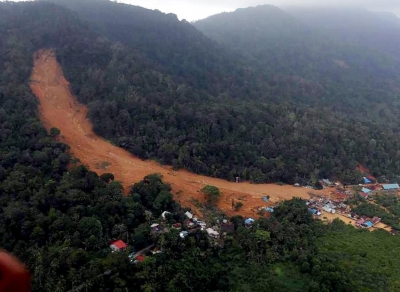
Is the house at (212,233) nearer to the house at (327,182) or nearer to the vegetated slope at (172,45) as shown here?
the house at (327,182)

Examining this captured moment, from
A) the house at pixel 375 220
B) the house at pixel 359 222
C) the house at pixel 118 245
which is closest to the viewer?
the house at pixel 118 245

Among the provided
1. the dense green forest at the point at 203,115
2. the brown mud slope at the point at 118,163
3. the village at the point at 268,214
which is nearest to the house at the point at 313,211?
the village at the point at 268,214

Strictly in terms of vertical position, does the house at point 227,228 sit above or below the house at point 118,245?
below

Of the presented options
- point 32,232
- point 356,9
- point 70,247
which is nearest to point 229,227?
point 70,247

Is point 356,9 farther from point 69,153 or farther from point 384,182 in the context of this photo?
point 69,153

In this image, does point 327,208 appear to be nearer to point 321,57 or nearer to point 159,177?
point 159,177

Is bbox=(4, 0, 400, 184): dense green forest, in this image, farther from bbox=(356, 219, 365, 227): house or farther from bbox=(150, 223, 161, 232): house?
bbox=(150, 223, 161, 232): house
